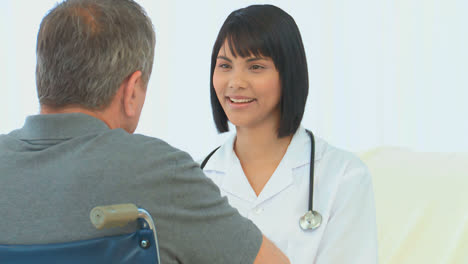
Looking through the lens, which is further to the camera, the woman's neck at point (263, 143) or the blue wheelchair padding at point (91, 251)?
the woman's neck at point (263, 143)

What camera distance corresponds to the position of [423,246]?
2359mm

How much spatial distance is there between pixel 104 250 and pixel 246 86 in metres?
0.75

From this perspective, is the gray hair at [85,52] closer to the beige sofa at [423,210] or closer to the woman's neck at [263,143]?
the woman's neck at [263,143]

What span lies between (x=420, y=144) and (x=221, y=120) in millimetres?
1685

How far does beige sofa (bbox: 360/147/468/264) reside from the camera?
2.32 metres

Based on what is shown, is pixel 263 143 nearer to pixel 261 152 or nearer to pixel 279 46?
pixel 261 152

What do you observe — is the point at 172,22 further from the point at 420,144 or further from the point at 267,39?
the point at 267,39

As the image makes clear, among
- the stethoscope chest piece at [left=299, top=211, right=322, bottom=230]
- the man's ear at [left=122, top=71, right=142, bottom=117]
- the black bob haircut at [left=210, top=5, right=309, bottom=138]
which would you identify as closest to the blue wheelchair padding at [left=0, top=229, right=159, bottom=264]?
the man's ear at [left=122, top=71, right=142, bottom=117]

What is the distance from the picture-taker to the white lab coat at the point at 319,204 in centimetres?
140

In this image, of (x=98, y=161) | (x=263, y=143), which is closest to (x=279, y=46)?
(x=263, y=143)

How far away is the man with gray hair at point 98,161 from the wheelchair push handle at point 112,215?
0.19ft

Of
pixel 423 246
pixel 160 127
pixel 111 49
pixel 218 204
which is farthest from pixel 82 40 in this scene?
pixel 160 127

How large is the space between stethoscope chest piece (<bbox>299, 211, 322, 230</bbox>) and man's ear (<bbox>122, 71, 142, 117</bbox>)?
0.62 meters

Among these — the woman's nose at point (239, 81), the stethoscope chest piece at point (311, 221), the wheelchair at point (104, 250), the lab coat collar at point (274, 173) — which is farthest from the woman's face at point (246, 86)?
the wheelchair at point (104, 250)
